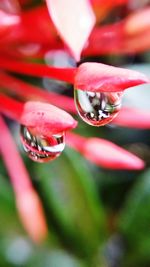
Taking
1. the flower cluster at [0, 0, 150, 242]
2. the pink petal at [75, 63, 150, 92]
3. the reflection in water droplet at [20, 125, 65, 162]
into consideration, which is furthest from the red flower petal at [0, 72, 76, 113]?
the pink petal at [75, 63, 150, 92]

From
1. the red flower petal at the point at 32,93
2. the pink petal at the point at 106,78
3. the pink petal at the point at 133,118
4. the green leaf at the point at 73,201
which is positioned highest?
the pink petal at the point at 106,78


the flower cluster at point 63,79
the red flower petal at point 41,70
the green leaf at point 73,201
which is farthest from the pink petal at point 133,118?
the green leaf at point 73,201

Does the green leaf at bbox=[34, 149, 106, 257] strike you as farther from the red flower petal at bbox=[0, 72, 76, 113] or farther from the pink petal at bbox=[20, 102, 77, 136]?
the pink petal at bbox=[20, 102, 77, 136]

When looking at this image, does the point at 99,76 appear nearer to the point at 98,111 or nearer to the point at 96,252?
the point at 98,111

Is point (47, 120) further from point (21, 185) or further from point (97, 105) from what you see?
point (21, 185)

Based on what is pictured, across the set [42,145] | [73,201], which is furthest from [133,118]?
[73,201]

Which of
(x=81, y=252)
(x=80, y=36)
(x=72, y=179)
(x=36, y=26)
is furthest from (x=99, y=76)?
(x=81, y=252)

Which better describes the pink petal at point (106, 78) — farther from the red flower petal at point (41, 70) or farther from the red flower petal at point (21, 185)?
the red flower petal at point (21, 185)
